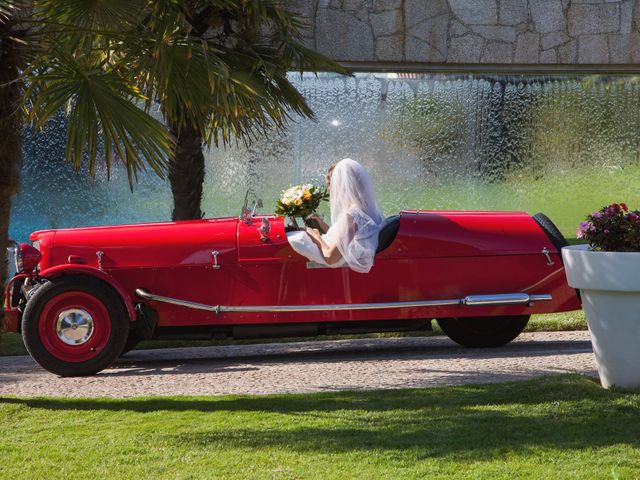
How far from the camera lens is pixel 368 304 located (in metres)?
7.18

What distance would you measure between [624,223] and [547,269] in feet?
6.85

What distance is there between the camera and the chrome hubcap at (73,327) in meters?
6.82

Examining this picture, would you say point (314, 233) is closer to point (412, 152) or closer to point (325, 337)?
point (325, 337)

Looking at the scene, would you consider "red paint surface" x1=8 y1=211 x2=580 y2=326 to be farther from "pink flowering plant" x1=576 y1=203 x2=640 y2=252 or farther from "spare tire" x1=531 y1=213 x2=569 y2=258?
"pink flowering plant" x1=576 y1=203 x2=640 y2=252

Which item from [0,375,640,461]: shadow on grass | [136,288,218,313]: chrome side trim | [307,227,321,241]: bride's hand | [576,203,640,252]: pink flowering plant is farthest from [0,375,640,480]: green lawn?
[307,227,321,241]: bride's hand

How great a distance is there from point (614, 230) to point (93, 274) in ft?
11.3

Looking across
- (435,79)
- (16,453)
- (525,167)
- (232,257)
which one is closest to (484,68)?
(435,79)

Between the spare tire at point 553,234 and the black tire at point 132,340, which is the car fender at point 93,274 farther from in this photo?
the spare tire at point 553,234

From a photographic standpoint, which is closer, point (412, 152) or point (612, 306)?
point (612, 306)

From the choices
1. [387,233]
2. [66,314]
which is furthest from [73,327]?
[387,233]

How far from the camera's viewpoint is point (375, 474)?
160 inches

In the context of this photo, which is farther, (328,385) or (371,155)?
(371,155)

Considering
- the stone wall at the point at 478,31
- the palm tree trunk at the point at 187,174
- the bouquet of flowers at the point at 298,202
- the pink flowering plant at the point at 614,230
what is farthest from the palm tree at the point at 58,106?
the stone wall at the point at 478,31

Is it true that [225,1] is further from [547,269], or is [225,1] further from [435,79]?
[435,79]
